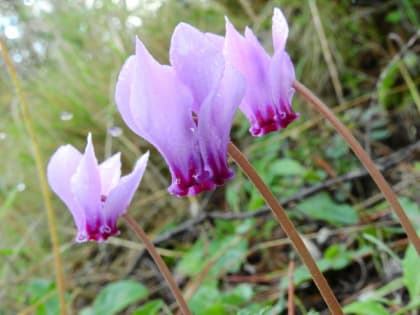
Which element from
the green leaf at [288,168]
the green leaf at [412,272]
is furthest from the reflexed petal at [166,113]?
the green leaf at [288,168]

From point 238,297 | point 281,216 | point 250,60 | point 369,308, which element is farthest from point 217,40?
point 238,297

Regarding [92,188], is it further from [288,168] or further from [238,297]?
[288,168]

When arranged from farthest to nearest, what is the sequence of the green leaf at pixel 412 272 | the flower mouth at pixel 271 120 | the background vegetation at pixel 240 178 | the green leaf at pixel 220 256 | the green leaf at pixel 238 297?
the green leaf at pixel 220 256
the background vegetation at pixel 240 178
the green leaf at pixel 238 297
the green leaf at pixel 412 272
the flower mouth at pixel 271 120

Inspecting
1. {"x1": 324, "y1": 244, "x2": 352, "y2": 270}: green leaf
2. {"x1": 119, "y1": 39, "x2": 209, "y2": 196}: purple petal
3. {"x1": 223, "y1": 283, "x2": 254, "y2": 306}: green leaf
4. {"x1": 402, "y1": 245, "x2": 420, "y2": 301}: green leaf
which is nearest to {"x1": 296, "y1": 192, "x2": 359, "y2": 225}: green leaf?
{"x1": 324, "y1": 244, "x2": 352, "y2": 270}: green leaf

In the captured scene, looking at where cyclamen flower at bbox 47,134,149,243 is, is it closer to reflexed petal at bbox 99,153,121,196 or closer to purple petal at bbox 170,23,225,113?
reflexed petal at bbox 99,153,121,196

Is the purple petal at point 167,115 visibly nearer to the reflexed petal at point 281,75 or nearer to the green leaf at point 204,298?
the reflexed petal at point 281,75

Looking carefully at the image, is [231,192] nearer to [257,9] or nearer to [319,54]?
[319,54]

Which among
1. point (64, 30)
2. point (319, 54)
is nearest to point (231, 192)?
point (319, 54)
